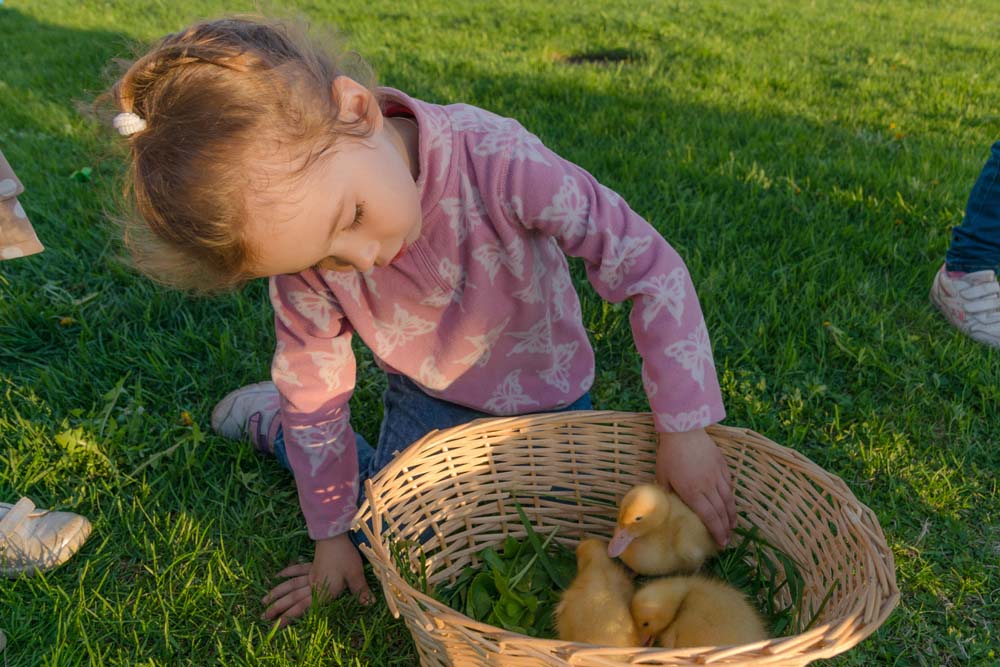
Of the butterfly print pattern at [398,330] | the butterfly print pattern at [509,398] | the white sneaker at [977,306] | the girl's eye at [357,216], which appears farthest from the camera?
the white sneaker at [977,306]

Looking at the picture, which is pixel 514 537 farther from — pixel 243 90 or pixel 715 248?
pixel 715 248

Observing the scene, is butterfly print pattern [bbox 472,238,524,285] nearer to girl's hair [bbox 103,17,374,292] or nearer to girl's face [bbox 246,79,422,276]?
girl's face [bbox 246,79,422,276]

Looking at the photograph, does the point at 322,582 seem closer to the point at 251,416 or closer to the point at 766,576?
the point at 251,416

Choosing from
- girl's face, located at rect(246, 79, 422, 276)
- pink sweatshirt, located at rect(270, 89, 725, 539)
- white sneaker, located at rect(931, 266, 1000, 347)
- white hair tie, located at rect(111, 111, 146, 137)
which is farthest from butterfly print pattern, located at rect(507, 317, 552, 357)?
white sneaker, located at rect(931, 266, 1000, 347)

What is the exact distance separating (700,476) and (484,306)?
575 millimetres

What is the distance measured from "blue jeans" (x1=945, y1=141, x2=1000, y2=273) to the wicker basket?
3.92 feet

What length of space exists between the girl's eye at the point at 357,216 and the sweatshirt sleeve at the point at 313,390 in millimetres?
449

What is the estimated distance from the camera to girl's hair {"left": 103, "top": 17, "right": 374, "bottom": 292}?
3.84 ft

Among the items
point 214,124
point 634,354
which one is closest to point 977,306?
point 634,354

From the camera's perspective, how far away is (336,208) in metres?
1.22

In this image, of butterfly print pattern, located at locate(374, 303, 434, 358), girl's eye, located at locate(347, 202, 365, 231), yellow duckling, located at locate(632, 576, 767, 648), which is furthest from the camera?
butterfly print pattern, located at locate(374, 303, 434, 358)

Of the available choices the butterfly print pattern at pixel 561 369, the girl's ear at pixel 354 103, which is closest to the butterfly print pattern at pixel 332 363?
the butterfly print pattern at pixel 561 369

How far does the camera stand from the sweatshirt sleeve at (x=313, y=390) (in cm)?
173

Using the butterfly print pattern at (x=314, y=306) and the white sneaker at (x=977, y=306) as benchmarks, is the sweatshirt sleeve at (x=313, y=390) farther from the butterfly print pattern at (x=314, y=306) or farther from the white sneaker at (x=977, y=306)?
the white sneaker at (x=977, y=306)
